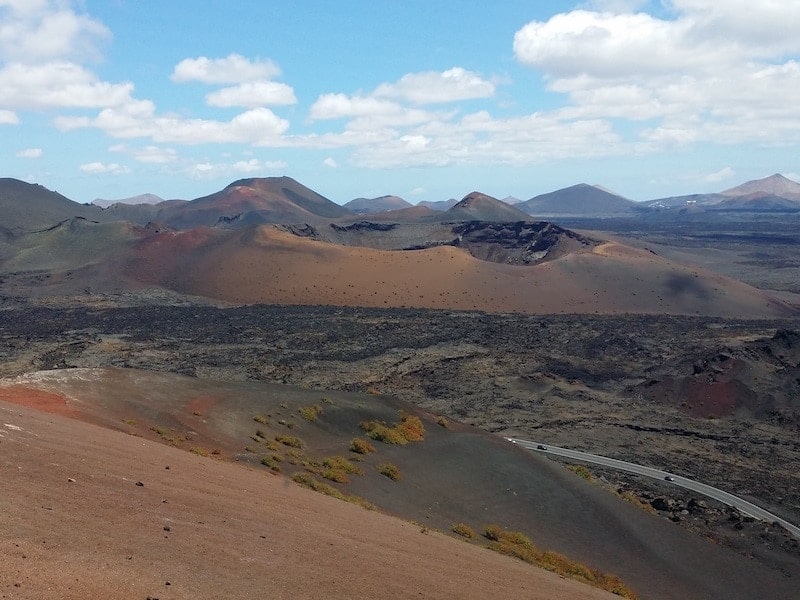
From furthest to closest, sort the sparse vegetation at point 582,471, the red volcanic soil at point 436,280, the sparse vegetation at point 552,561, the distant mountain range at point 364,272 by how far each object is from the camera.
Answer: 1. the distant mountain range at point 364,272
2. the red volcanic soil at point 436,280
3. the sparse vegetation at point 582,471
4. the sparse vegetation at point 552,561

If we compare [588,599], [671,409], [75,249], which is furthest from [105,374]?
[75,249]

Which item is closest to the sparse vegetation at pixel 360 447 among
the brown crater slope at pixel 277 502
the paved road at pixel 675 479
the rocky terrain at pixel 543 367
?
the brown crater slope at pixel 277 502

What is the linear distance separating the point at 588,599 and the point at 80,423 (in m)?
14.5

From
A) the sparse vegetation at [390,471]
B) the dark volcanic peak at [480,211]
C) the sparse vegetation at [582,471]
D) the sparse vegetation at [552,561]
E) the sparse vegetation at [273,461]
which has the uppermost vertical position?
the dark volcanic peak at [480,211]

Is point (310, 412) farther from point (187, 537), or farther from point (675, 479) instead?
point (675, 479)

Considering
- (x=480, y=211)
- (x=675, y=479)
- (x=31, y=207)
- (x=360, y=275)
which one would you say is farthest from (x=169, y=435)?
(x=31, y=207)

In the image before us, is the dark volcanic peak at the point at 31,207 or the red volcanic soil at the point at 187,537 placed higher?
the dark volcanic peak at the point at 31,207

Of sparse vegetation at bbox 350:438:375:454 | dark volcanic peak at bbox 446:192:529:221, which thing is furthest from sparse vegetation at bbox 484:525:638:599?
dark volcanic peak at bbox 446:192:529:221

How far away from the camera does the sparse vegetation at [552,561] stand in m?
21.0

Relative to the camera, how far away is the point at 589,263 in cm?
10594

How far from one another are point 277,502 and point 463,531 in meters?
7.20

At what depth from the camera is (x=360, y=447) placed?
28.5 meters

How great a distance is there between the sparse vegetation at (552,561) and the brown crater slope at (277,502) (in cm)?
105

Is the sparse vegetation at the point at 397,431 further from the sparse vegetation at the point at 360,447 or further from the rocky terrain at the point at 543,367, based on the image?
the rocky terrain at the point at 543,367
